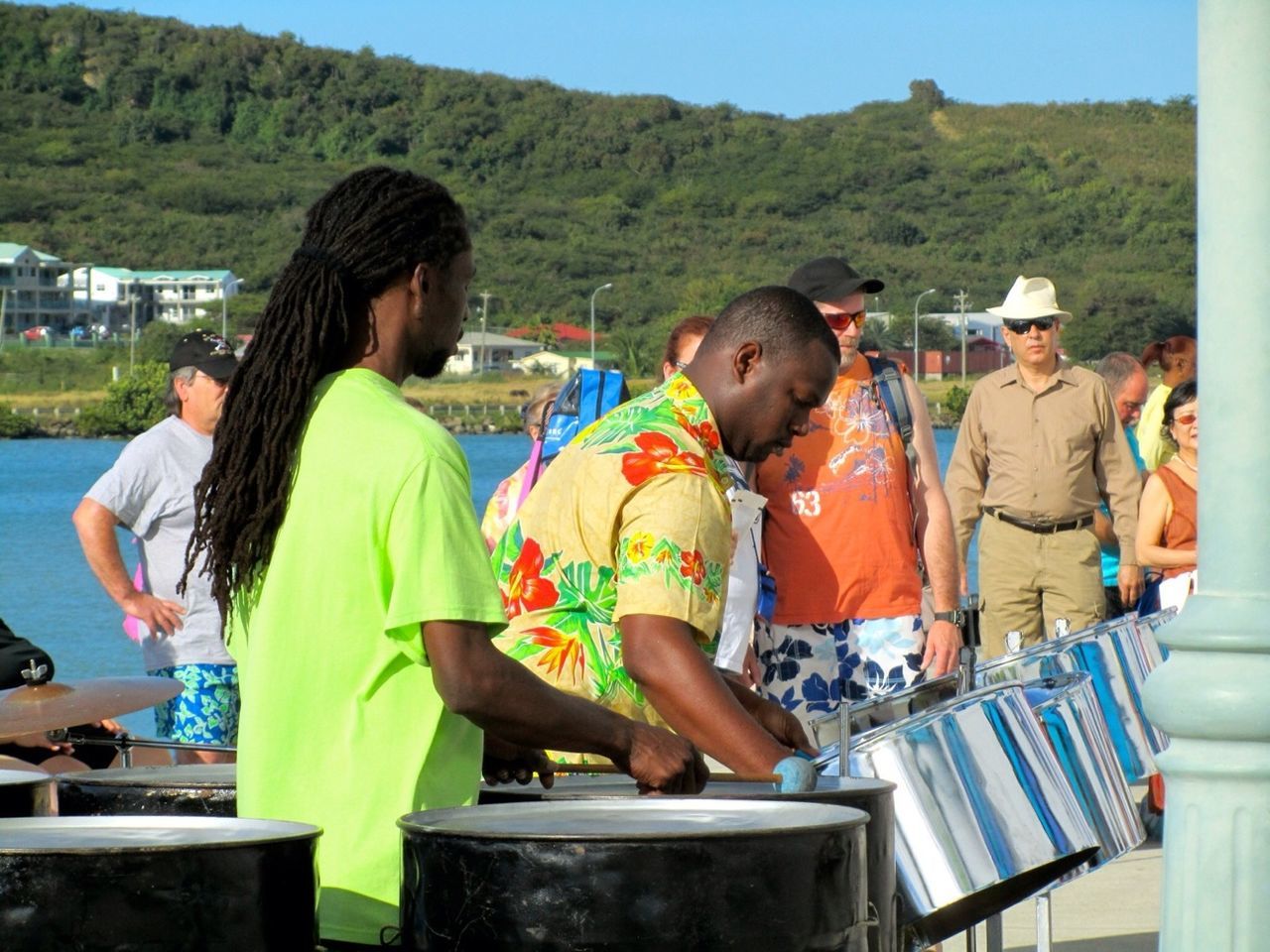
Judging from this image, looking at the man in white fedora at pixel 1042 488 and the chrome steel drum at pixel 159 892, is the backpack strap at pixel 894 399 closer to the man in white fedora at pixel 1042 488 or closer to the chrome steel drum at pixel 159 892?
the man in white fedora at pixel 1042 488

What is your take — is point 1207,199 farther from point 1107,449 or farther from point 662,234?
point 662,234

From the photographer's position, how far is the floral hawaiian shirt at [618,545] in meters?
2.12

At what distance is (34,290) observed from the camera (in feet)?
266

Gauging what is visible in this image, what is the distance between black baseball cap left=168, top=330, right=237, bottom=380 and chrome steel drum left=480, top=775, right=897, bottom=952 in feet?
8.34

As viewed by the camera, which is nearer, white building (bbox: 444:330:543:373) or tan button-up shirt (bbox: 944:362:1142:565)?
tan button-up shirt (bbox: 944:362:1142:565)

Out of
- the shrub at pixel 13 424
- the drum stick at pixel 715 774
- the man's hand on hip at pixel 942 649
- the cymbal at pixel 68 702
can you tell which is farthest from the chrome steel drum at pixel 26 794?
the shrub at pixel 13 424

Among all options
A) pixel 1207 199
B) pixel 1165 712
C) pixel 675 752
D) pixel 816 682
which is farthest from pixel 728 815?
pixel 816 682

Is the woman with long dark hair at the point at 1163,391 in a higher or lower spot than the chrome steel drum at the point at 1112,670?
higher

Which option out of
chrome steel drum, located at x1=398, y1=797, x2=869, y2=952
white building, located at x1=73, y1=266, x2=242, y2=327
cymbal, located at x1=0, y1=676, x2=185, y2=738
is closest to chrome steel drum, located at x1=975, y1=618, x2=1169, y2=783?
cymbal, located at x1=0, y1=676, x2=185, y2=738

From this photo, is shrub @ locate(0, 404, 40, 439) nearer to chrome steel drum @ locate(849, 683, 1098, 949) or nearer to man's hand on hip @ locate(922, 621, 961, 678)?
man's hand on hip @ locate(922, 621, 961, 678)

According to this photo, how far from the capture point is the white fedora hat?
5.63 metres

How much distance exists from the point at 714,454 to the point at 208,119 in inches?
3834

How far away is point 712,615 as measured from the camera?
6.95 feet

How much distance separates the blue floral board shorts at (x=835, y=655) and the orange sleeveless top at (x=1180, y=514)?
1507 mm
